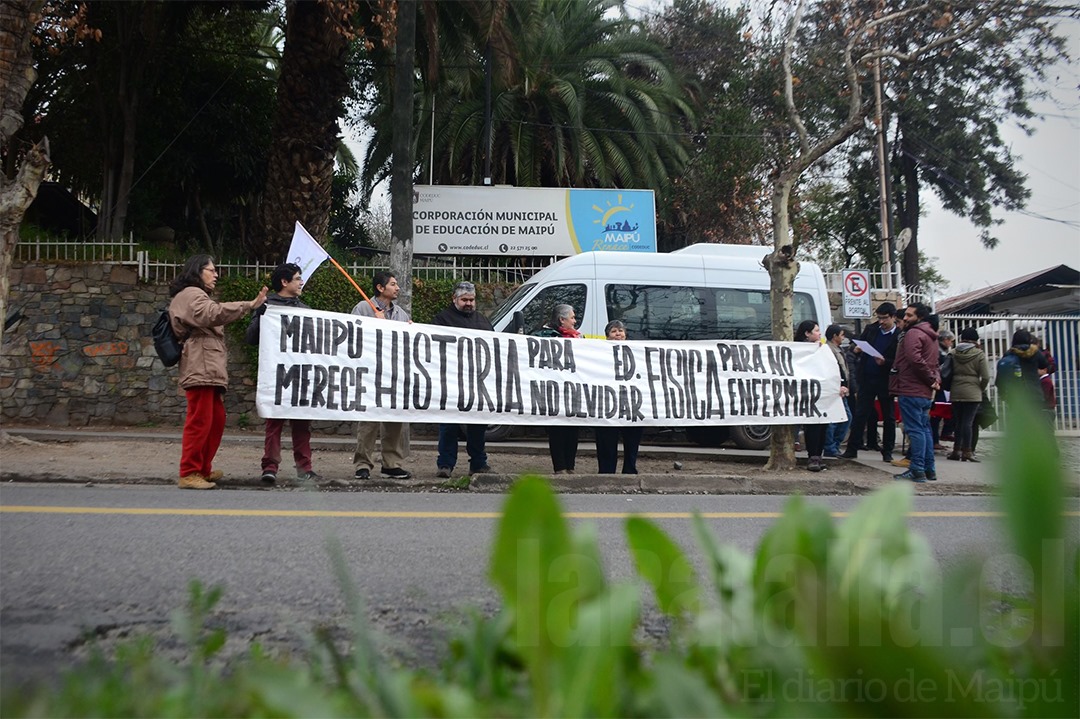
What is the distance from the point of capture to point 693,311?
1248 centimetres

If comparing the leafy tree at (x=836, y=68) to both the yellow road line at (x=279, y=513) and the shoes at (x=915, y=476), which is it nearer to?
the shoes at (x=915, y=476)

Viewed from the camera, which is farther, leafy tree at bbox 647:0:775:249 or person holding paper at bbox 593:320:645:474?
leafy tree at bbox 647:0:775:249

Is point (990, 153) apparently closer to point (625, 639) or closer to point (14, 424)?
point (14, 424)

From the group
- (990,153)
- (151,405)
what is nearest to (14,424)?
(151,405)

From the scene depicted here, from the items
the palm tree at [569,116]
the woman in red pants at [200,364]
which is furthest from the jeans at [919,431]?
the palm tree at [569,116]

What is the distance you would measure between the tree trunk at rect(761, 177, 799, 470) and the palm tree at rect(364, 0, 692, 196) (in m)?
12.9

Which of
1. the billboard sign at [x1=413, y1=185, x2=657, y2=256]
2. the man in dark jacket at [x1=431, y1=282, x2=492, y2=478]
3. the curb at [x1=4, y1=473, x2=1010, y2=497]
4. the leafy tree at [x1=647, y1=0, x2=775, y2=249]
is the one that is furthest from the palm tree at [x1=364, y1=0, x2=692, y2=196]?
the curb at [x1=4, y1=473, x2=1010, y2=497]

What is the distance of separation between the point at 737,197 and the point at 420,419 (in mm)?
19601

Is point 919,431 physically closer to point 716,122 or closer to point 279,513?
point 279,513

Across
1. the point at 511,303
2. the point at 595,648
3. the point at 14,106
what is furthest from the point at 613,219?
the point at 595,648

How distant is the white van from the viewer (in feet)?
39.3

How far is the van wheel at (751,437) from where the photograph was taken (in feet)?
41.2

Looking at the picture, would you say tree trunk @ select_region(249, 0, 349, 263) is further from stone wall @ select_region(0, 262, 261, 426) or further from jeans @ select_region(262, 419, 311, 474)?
jeans @ select_region(262, 419, 311, 474)

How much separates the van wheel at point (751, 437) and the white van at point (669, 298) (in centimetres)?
1
